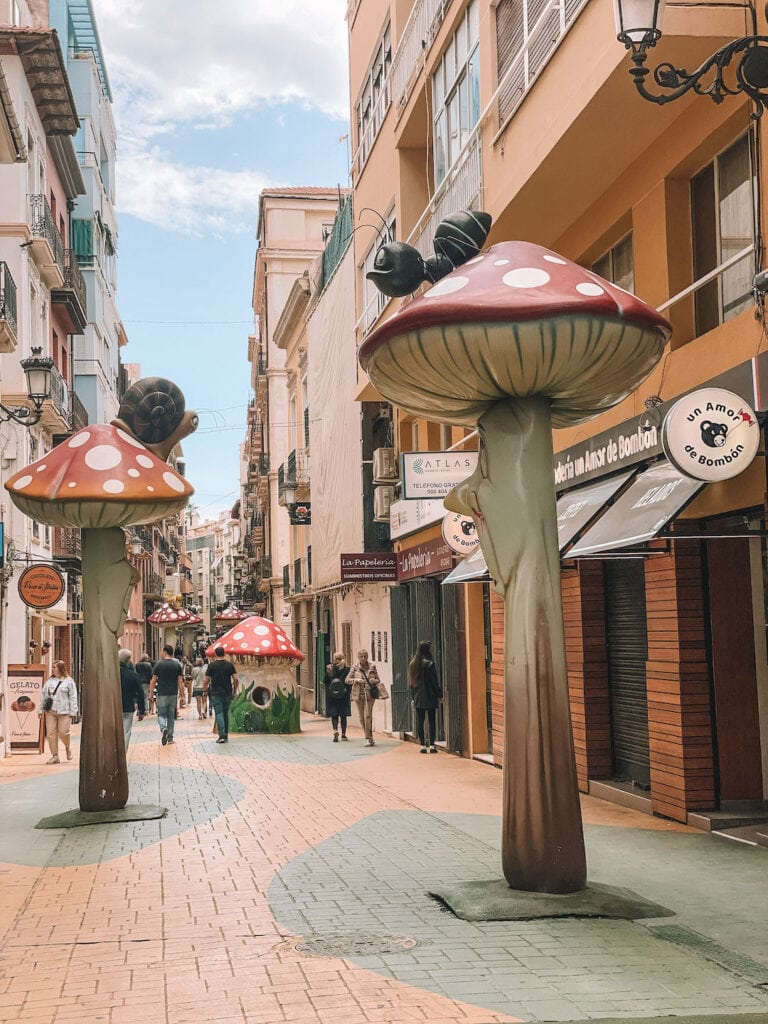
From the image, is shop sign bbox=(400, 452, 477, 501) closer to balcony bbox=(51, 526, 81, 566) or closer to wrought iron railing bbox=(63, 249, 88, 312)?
balcony bbox=(51, 526, 81, 566)

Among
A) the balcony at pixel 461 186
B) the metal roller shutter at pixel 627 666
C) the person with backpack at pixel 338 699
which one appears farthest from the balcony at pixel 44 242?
the metal roller shutter at pixel 627 666

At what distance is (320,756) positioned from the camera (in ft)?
65.4

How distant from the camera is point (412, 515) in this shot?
23.1 meters

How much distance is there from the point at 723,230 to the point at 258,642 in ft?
54.7

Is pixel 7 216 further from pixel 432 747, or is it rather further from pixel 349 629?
pixel 432 747

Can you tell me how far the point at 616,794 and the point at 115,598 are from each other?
5.47 metres

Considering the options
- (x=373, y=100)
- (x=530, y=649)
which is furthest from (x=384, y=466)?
(x=530, y=649)

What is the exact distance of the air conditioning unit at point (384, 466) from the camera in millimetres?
25125

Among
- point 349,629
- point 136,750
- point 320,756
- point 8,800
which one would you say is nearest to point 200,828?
point 8,800

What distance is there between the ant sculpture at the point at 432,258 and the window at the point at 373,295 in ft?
42.0

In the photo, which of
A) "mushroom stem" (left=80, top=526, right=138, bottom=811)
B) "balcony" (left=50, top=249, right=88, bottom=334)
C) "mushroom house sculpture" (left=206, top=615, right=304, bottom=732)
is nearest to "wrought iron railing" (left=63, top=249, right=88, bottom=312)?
"balcony" (left=50, top=249, right=88, bottom=334)

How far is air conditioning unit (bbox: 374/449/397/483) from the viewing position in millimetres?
25125

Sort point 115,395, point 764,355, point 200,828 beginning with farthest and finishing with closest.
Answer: point 115,395
point 200,828
point 764,355

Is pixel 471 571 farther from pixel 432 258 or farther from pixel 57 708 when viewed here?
pixel 432 258
